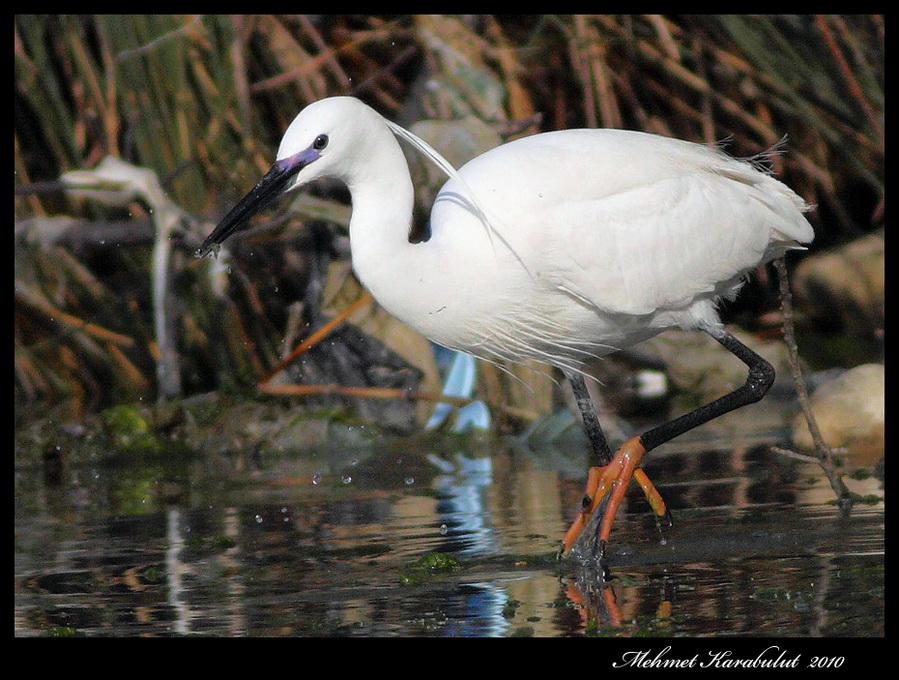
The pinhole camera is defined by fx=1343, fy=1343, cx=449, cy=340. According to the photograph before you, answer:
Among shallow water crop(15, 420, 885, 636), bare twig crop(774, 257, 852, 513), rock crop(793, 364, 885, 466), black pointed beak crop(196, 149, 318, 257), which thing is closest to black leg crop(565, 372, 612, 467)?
shallow water crop(15, 420, 885, 636)

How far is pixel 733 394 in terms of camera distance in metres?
4.83

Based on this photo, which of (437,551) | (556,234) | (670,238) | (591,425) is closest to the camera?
(556,234)

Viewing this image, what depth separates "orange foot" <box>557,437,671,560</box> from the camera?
4355 mm

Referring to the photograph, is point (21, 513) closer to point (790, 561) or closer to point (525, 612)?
point (525, 612)

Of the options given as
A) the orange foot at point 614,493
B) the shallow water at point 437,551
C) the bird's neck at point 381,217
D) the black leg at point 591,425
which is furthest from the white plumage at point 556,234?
the shallow water at point 437,551

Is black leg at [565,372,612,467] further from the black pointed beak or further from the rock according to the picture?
the black pointed beak

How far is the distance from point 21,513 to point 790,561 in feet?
10.8

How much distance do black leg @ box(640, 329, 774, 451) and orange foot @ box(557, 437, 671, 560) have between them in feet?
0.63

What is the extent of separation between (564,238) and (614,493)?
33.6 inches

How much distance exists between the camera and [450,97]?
7.39 metres

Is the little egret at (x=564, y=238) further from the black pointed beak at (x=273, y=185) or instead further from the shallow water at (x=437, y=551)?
the shallow water at (x=437, y=551)

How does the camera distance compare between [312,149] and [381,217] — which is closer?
[312,149]

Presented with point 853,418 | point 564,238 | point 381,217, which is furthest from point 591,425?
point 853,418

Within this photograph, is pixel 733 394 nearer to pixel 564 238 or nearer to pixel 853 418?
pixel 564 238
